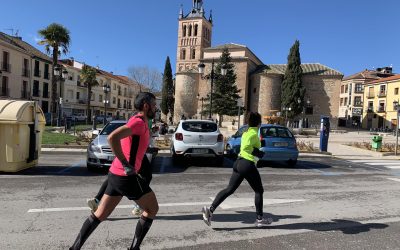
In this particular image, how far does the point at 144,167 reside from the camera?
3.88m

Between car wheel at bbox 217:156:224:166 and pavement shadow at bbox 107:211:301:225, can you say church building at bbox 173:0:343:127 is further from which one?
pavement shadow at bbox 107:211:301:225

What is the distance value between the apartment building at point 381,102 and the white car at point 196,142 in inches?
2402

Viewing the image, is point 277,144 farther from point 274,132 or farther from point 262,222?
point 262,222

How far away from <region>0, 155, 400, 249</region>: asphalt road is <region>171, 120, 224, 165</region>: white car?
55.7 inches

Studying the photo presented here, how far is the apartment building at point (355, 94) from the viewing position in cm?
7775

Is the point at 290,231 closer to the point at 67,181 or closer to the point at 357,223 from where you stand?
the point at 357,223

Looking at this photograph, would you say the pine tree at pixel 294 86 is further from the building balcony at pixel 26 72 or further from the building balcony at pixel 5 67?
the building balcony at pixel 5 67

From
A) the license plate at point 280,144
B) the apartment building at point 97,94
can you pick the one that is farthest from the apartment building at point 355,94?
the license plate at point 280,144

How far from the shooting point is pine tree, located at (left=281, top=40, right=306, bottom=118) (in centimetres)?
5906

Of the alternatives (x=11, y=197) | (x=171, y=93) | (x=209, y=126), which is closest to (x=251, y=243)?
(x=11, y=197)

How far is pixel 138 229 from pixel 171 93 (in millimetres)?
75438

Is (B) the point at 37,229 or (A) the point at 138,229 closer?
(A) the point at 138,229

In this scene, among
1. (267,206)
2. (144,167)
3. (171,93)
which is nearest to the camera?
(144,167)

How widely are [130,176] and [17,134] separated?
20.4 feet
